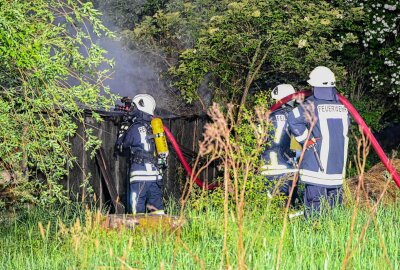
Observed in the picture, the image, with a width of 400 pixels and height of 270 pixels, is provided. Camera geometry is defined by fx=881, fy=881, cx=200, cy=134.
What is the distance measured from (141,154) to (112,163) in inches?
34.5

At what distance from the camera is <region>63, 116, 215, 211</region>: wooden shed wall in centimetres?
1105

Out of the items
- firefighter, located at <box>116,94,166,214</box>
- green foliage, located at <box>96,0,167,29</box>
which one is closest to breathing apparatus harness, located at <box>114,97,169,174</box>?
firefighter, located at <box>116,94,166,214</box>

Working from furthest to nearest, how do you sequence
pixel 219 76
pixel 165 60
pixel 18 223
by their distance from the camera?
pixel 165 60
pixel 219 76
pixel 18 223

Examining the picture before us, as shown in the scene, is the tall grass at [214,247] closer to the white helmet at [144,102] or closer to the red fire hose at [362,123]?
the red fire hose at [362,123]

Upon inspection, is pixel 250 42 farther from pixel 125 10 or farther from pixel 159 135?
pixel 125 10

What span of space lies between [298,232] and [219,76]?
743cm

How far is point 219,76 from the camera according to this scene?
1399 cm

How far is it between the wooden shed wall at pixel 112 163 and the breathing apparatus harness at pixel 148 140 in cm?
37

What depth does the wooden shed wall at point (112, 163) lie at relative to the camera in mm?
11047

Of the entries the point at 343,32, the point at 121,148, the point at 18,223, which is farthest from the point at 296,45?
the point at 18,223

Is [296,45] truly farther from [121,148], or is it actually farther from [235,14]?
[121,148]

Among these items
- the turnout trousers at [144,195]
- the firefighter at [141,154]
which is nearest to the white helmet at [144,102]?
the firefighter at [141,154]

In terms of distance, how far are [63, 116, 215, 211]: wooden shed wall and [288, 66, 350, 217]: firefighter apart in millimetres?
2339

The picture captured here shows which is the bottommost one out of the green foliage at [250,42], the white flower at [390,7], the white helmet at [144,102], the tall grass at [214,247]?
the tall grass at [214,247]
